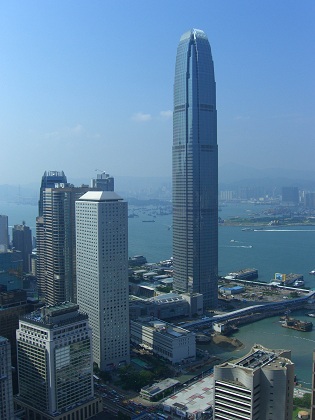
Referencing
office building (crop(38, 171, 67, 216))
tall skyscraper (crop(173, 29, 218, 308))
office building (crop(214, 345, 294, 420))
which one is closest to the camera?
office building (crop(214, 345, 294, 420))

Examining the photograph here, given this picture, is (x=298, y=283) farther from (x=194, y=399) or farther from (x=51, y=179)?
(x=194, y=399)

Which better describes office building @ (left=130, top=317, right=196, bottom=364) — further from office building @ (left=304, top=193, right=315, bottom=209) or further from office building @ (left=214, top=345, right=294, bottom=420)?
office building @ (left=304, top=193, right=315, bottom=209)

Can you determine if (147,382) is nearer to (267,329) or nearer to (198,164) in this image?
(267,329)

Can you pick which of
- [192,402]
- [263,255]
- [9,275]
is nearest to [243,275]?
[263,255]

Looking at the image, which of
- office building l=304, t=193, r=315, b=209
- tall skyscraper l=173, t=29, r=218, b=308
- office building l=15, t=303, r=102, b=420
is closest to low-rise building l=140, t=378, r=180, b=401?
office building l=15, t=303, r=102, b=420

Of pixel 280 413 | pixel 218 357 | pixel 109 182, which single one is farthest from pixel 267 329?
pixel 109 182
